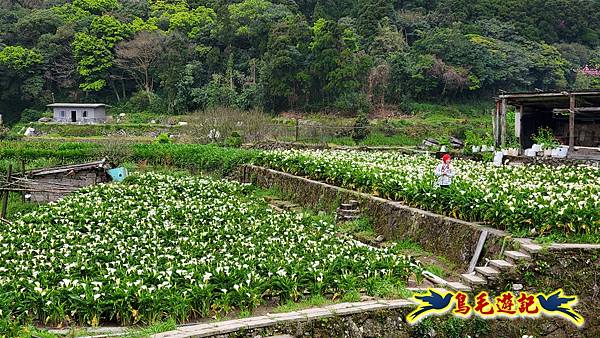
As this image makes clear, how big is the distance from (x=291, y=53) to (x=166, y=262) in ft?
130

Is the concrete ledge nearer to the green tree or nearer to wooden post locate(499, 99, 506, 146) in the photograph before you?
wooden post locate(499, 99, 506, 146)

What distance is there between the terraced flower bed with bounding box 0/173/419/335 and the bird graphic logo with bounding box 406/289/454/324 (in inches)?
37.3

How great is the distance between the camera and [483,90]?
54188 millimetres

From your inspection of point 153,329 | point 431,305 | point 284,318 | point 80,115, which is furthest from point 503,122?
point 80,115

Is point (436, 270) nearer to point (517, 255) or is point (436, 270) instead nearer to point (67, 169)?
point (517, 255)

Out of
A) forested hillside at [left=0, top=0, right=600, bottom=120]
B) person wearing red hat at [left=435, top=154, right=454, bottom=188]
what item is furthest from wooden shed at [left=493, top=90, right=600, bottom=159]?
forested hillside at [left=0, top=0, right=600, bottom=120]

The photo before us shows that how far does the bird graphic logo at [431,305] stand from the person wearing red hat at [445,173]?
471cm

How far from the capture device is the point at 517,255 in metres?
9.39

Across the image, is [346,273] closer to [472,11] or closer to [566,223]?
[566,223]

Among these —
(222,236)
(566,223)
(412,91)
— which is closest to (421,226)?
(566,223)

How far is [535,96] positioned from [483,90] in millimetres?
34221

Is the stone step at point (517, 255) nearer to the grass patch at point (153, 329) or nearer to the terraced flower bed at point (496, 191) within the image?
the terraced flower bed at point (496, 191)

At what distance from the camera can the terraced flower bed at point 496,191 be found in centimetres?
1017

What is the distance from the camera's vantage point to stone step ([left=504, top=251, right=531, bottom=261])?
9301 millimetres
